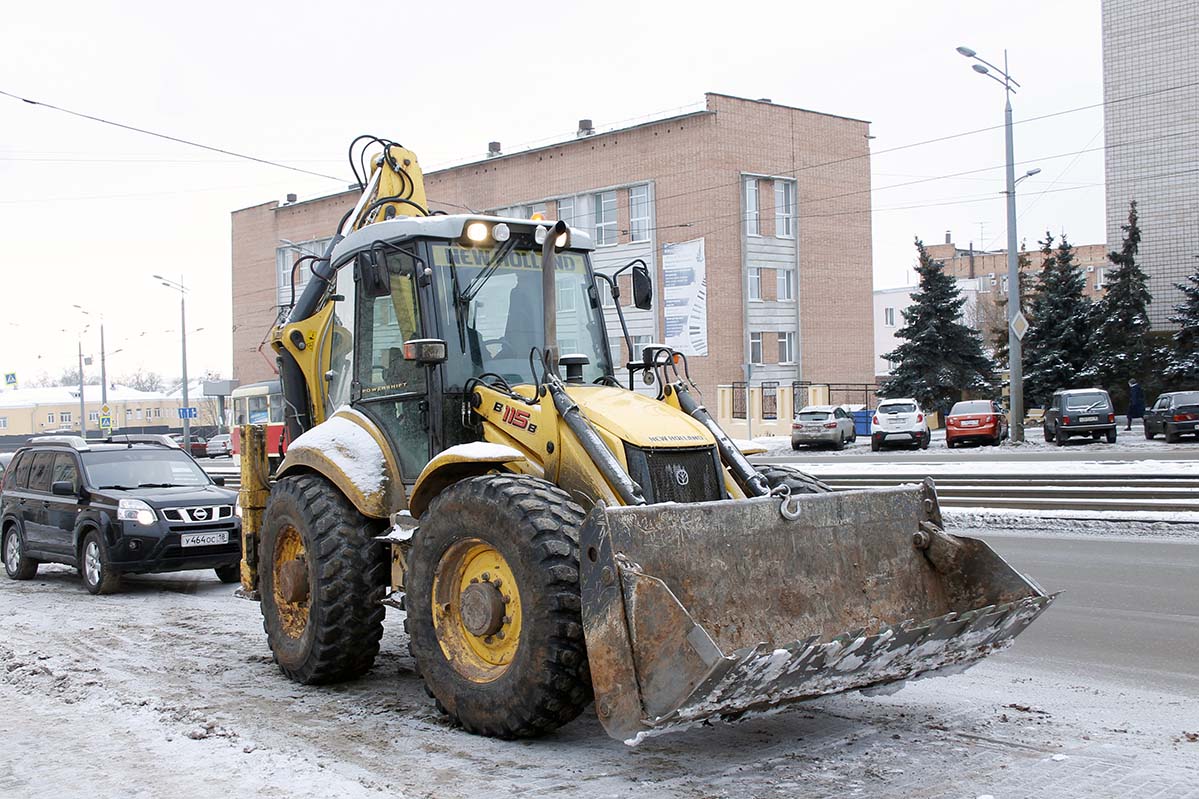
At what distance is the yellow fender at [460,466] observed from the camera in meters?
6.09

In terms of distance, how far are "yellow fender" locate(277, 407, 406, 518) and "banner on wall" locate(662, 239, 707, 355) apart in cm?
4054

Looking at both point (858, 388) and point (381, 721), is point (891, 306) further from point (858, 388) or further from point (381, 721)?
point (381, 721)

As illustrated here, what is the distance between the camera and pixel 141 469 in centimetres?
1366

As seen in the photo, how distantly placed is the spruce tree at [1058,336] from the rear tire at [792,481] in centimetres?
4266

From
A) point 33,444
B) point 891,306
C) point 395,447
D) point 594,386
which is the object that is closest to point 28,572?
point 33,444

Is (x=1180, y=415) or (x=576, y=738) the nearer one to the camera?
(x=576, y=738)

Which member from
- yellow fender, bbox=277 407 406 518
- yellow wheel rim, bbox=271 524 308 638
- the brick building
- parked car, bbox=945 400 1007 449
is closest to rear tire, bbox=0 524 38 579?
yellow wheel rim, bbox=271 524 308 638

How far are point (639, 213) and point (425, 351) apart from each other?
4420 centimetres

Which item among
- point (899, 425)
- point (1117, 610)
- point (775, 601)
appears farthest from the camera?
point (899, 425)

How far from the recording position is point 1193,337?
43.3 metres

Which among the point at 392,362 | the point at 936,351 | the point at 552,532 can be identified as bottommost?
the point at 552,532

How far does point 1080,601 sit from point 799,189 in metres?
42.1

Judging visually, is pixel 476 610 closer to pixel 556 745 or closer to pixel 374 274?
pixel 556 745

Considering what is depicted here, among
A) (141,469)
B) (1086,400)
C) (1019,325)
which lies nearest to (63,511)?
(141,469)
